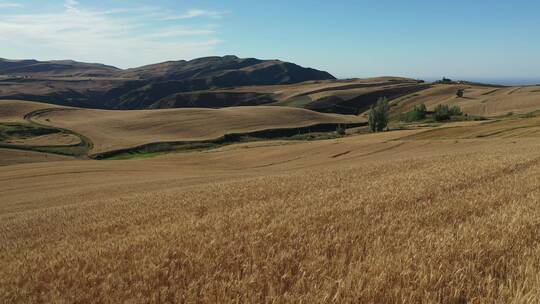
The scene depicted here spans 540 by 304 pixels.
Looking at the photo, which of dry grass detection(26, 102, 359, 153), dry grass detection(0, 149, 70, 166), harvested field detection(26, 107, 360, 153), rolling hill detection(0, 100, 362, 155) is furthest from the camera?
dry grass detection(26, 102, 359, 153)

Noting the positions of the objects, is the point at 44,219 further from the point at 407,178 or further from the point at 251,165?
the point at 251,165

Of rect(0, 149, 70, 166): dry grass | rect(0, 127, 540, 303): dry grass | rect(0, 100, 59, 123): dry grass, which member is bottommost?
rect(0, 149, 70, 166): dry grass

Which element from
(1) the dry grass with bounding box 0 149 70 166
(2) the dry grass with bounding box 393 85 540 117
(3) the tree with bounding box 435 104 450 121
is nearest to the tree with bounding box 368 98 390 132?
(3) the tree with bounding box 435 104 450 121

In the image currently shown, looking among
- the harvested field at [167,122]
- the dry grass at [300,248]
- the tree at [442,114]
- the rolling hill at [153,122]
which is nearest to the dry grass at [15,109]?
the rolling hill at [153,122]

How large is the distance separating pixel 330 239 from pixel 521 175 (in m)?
9.07

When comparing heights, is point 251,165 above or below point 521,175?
below

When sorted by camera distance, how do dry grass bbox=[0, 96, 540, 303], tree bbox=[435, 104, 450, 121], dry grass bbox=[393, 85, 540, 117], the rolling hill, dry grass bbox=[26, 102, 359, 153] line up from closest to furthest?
dry grass bbox=[0, 96, 540, 303]
the rolling hill
dry grass bbox=[26, 102, 359, 153]
tree bbox=[435, 104, 450, 121]
dry grass bbox=[393, 85, 540, 117]

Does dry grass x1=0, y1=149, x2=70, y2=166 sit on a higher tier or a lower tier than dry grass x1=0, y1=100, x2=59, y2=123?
lower

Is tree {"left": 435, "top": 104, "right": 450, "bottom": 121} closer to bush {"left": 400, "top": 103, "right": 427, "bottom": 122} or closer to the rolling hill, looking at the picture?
bush {"left": 400, "top": 103, "right": 427, "bottom": 122}

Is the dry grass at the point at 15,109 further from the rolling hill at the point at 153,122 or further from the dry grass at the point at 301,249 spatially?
the dry grass at the point at 301,249

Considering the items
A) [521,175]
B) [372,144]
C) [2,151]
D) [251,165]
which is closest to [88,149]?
[2,151]

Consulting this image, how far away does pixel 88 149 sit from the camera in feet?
252

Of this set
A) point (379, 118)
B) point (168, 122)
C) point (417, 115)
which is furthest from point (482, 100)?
point (168, 122)

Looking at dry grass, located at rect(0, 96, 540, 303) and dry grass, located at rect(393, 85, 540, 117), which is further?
dry grass, located at rect(393, 85, 540, 117)
